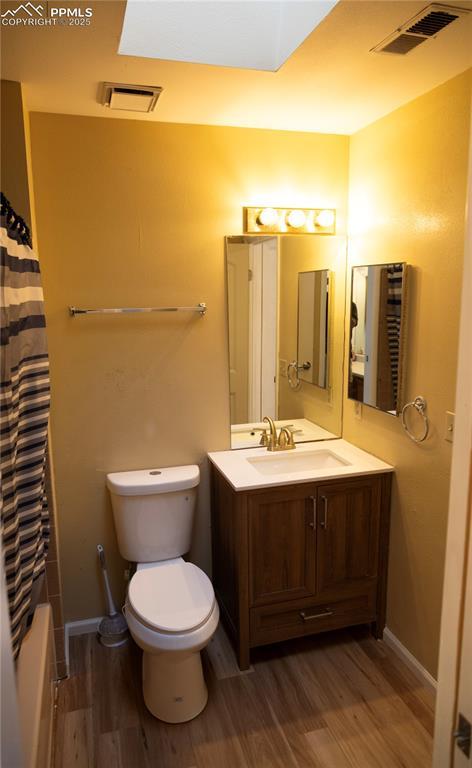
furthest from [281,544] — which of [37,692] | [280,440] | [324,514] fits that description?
[37,692]

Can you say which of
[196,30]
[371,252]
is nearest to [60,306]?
[196,30]

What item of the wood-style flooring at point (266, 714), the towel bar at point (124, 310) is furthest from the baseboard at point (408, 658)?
the towel bar at point (124, 310)

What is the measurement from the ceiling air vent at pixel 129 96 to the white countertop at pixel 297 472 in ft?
5.43

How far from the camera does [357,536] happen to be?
101 inches

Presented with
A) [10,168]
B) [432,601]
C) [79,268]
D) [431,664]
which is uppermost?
[10,168]

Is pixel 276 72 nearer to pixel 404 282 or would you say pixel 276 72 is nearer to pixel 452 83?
pixel 452 83

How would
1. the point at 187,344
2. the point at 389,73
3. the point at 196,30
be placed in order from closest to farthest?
1. the point at 196,30
2. the point at 389,73
3. the point at 187,344

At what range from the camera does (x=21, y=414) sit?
1768 millimetres

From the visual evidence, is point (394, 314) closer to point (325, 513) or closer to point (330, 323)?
point (330, 323)

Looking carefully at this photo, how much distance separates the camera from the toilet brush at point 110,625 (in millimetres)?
2678

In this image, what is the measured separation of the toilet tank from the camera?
2.54 meters

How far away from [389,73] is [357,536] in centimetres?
199

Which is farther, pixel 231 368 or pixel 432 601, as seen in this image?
pixel 231 368

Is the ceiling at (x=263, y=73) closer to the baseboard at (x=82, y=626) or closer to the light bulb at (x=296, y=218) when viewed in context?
the light bulb at (x=296, y=218)
